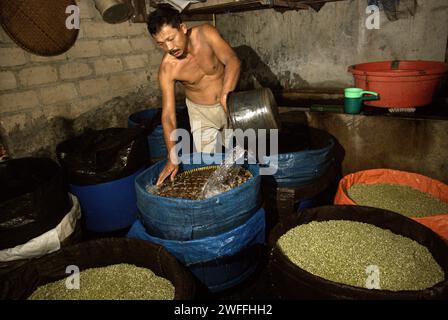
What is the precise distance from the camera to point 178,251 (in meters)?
2.04

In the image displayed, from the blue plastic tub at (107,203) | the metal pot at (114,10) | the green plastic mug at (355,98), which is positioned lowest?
the blue plastic tub at (107,203)

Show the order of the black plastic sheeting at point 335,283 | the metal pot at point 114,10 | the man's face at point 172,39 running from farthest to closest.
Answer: the metal pot at point 114,10 → the man's face at point 172,39 → the black plastic sheeting at point 335,283

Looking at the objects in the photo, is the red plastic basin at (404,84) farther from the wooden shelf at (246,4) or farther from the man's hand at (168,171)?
the man's hand at (168,171)

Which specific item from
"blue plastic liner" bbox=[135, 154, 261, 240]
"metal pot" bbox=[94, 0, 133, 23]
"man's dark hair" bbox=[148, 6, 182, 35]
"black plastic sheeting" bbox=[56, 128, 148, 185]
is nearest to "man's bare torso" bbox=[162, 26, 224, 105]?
"man's dark hair" bbox=[148, 6, 182, 35]

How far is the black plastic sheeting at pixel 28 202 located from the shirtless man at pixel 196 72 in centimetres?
80

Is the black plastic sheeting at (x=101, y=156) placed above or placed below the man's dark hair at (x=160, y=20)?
below

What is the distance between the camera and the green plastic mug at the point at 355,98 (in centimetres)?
320

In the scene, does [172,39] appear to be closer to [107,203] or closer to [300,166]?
[300,166]

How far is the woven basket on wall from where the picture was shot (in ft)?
9.02

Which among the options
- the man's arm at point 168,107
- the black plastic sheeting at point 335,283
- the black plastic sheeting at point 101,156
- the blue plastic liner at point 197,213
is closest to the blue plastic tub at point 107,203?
the black plastic sheeting at point 101,156

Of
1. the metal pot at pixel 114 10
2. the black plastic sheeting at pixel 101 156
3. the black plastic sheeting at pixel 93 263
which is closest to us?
the black plastic sheeting at pixel 93 263

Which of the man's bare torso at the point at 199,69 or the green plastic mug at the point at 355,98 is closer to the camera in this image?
the man's bare torso at the point at 199,69

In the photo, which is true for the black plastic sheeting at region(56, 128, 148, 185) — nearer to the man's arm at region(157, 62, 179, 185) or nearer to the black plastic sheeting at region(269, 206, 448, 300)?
the man's arm at region(157, 62, 179, 185)
